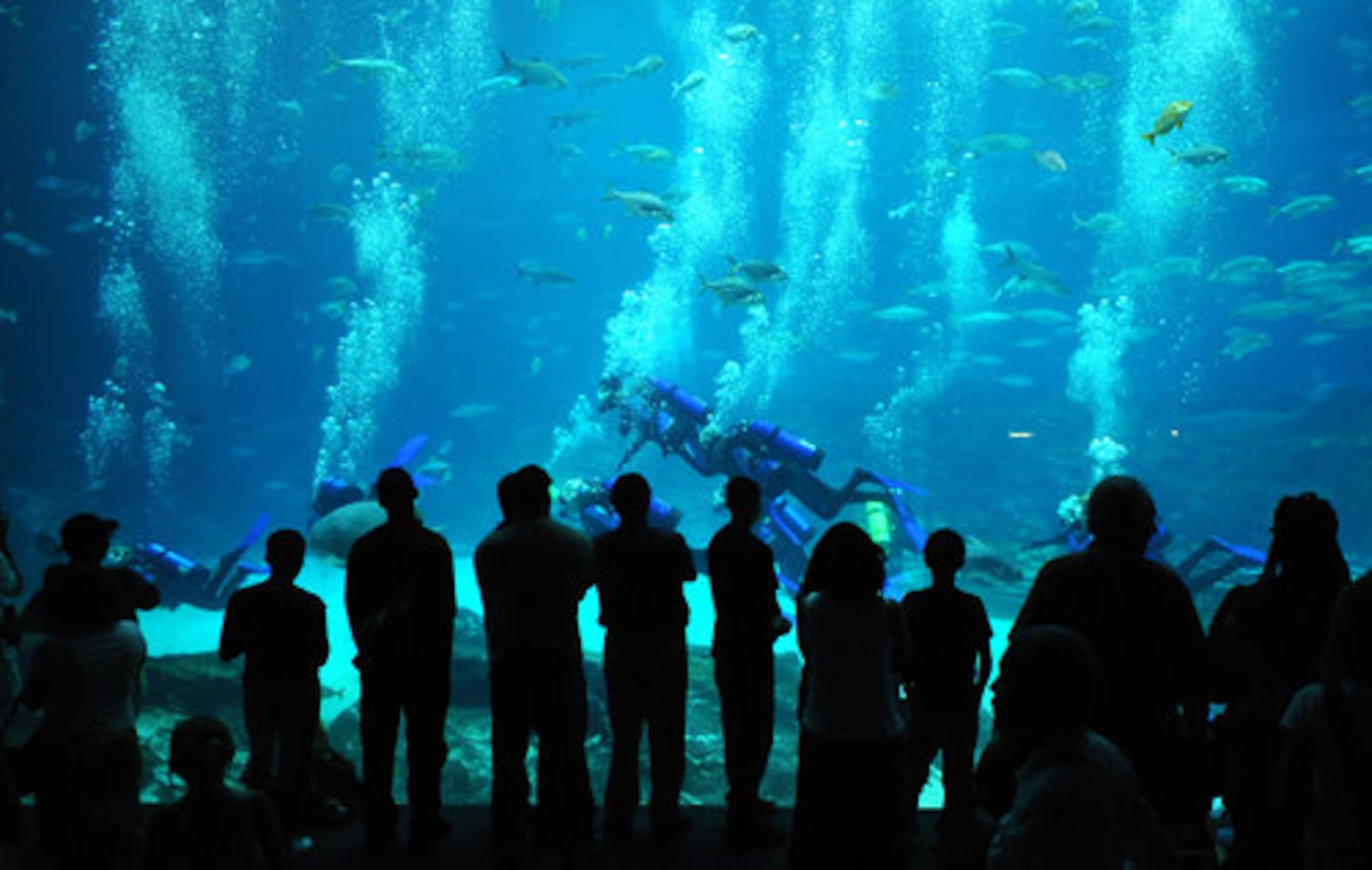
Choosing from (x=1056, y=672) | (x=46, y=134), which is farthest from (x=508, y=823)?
(x=46, y=134)

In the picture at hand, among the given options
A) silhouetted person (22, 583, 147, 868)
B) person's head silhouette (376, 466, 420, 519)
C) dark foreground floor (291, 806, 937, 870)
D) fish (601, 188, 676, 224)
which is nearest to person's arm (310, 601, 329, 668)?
person's head silhouette (376, 466, 420, 519)

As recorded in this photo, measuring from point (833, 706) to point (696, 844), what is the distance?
3.30 ft

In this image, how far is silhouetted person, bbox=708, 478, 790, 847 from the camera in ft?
11.7

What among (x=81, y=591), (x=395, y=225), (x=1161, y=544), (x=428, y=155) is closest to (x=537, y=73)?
(x=428, y=155)

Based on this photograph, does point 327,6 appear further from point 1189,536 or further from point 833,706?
point 833,706

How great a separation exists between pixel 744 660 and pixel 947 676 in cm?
76

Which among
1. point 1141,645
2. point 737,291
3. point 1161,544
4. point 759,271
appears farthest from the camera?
point 759,271

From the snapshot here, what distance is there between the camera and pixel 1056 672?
187 cm

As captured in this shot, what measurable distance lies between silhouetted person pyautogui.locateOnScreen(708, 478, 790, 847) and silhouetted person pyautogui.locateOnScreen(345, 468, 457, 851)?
3.42 feet

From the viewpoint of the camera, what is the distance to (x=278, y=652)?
3.40m

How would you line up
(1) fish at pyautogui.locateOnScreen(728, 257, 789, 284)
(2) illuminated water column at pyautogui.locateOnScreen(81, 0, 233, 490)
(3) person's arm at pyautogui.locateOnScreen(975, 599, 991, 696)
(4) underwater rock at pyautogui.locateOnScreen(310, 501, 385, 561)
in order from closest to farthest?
(3) person's arm at pyautogui.locateOnScreen(975, 599, 991, 696) < (4) underwater rock at pyautogui.locateOnScreen(310, 501, 385, 561) < (1) fish at pyautogui.locateOnScreen(728, 257, 789, 284) < (2) illuminated water column at pyautogui.locateOnScreen(81, 0, 233, 490)

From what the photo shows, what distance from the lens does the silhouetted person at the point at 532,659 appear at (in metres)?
3.35

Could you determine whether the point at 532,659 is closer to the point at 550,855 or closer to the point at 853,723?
the point at 550,855

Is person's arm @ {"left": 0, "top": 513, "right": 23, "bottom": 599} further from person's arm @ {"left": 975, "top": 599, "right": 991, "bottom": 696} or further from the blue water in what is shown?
the blue water
